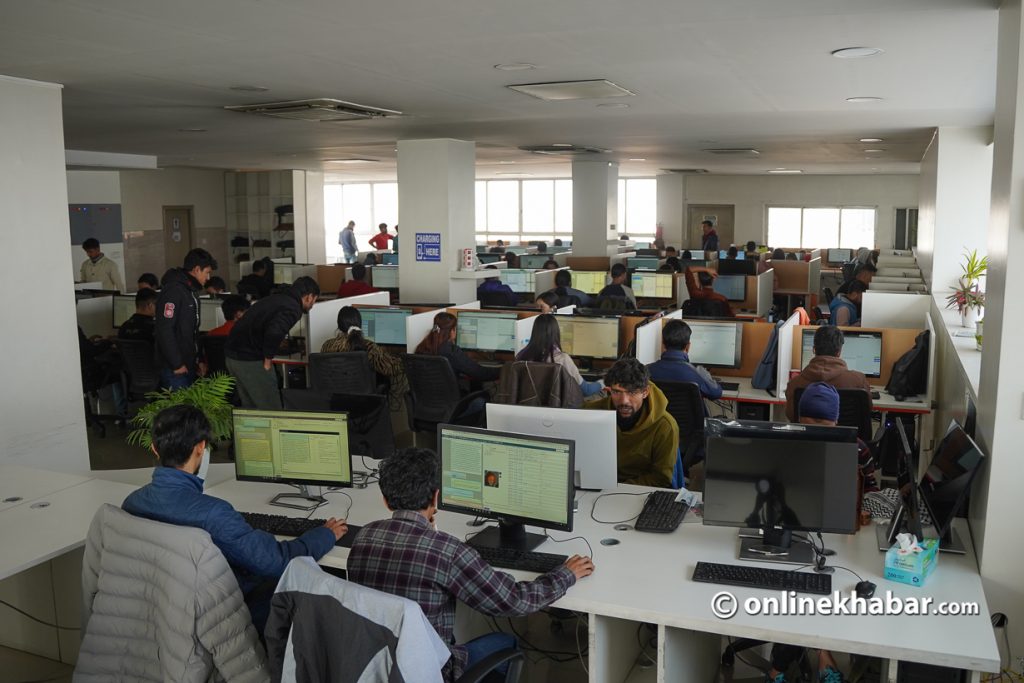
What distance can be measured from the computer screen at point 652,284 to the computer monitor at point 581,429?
720 cm

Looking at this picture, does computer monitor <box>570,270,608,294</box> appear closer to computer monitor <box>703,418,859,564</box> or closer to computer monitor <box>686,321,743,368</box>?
computer monitor <box>686,321,743,368</box>

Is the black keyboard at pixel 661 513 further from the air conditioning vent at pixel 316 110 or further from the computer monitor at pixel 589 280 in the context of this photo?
the computer monitor at pixel 589 280

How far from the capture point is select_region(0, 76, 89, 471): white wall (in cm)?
486

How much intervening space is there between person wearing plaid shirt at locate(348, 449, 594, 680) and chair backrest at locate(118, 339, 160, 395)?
507 centimetres

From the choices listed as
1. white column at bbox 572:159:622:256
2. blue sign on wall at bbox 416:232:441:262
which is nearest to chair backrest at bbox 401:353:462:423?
blue sign on wall at bbox 416:232:441:262

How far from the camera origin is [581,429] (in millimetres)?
3441

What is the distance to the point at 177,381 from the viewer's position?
247 inches

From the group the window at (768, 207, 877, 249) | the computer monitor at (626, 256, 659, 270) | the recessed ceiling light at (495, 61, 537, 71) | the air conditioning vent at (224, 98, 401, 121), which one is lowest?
the computer monitor at (626, 256, 659, 270)

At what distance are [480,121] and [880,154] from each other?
6.86m

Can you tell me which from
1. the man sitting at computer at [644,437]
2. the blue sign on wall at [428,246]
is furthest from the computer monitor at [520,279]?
→ the man sitting at computer at [644,437]

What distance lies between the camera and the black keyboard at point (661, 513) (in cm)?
318

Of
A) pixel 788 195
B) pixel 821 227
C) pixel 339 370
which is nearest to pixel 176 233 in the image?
pixel 339 370

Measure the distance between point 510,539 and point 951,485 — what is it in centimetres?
147

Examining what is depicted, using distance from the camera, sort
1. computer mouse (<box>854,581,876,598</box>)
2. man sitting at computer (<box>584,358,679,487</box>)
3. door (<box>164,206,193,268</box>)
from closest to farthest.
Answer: computer mouse (<box>854,581,876,598</box>) → man sitting at computer (<box>584,358,679,487</box>) → door (<box>164,206,193,268</box>)
